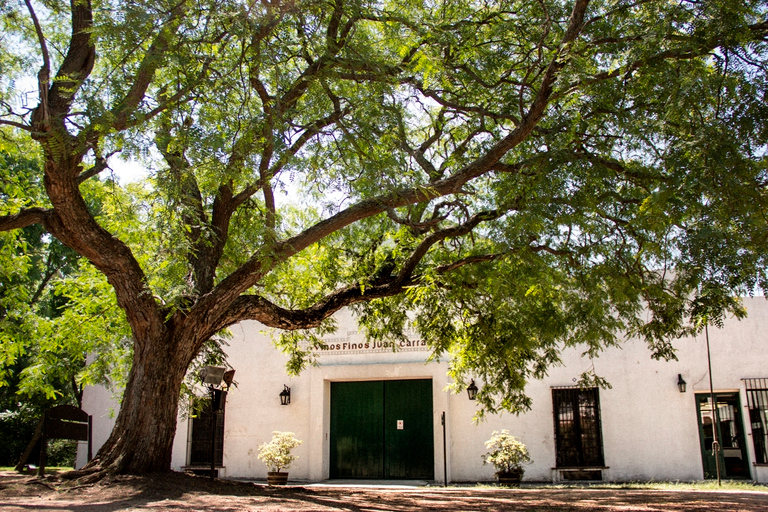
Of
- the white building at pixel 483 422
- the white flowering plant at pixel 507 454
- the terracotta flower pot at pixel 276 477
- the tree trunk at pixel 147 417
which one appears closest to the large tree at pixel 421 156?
the tree trunk at pixel 147 417

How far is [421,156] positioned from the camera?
10.2 m

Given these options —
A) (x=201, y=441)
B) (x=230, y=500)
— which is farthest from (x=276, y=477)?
(x=230, y=500)

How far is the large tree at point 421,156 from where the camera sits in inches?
244

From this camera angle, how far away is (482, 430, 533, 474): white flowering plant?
13.9m

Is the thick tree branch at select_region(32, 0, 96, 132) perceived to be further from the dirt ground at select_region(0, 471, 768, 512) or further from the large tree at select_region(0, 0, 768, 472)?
the dirt ground at select_region(0, 471, 768, 512)

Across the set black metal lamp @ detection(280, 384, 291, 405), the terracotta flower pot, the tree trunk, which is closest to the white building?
black metal lamp @ detection(280, 384, 291, 405)

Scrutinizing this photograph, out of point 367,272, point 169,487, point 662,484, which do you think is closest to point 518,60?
point 367,272

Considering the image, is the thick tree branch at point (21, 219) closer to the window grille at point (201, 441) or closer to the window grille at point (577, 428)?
the window grille at point (201, 441)

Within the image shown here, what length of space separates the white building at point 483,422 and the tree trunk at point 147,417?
21.2ft

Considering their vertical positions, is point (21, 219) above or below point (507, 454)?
above

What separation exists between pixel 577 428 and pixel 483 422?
2238 mm

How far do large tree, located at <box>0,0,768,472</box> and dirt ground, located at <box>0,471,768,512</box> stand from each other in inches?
26.1

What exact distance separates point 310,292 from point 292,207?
2.07m

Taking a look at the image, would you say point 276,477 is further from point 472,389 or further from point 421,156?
point 421,156
